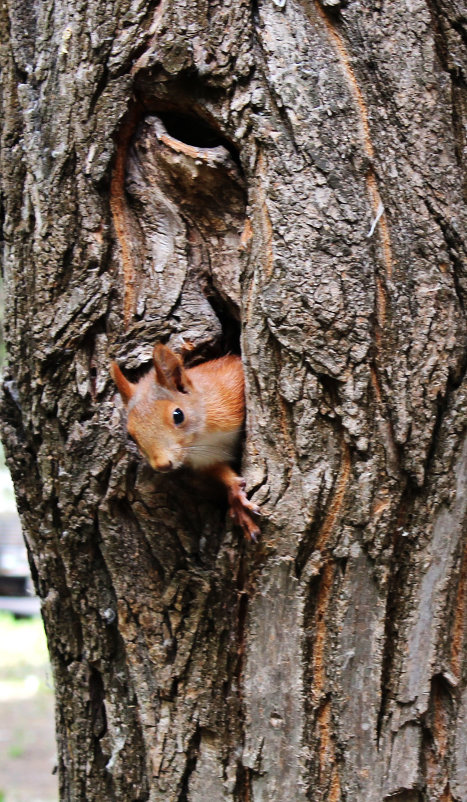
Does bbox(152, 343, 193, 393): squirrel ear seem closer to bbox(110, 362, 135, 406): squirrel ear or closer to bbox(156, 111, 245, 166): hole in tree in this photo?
bbox(110, 362, 135, 406): squirrel ear

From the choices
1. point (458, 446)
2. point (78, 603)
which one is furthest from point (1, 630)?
point (458, 446)

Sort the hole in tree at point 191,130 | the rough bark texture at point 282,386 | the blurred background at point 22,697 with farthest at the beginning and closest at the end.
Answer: the blurred background at point 22,697 → the hole in tree at point 191,130 → the rough bark texture at point 282,386

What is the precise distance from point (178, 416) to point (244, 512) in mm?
551

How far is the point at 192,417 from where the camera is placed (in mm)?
2631

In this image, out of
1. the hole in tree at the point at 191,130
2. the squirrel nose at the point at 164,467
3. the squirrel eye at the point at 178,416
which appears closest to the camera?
the squirrel nose at the point at 164,467

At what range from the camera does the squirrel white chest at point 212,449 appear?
8.02ft

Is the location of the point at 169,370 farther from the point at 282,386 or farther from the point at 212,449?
the point at 282,386

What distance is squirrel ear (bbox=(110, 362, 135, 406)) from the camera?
87.5 inches

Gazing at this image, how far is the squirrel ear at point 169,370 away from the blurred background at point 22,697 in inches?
60.6

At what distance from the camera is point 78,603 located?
2346 mm

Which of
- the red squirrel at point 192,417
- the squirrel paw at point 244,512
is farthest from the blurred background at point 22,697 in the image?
the squirrel paw at point 244,512

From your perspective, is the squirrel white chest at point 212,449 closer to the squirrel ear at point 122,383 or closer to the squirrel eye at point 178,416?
the squirrel eye at point 178,416

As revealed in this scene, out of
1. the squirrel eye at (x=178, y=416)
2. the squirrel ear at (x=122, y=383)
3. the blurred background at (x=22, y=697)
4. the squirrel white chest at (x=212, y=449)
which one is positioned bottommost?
the blurred background at (x=22, y=697)

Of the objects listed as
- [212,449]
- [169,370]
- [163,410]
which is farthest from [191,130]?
[212,449]
